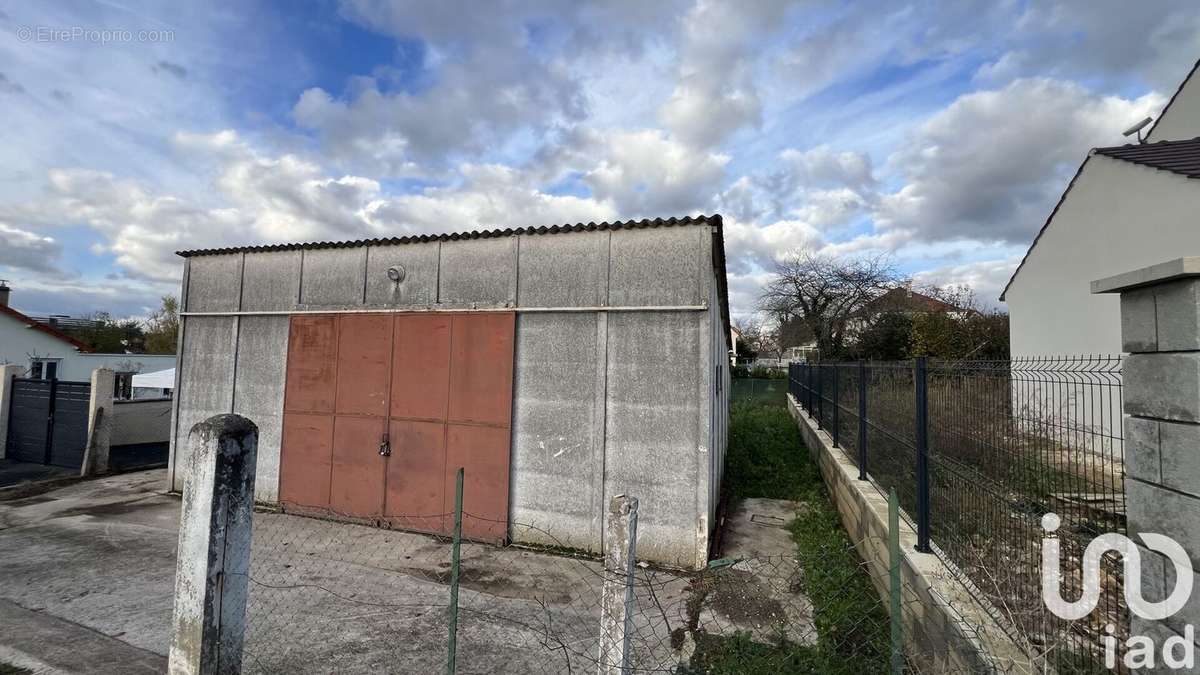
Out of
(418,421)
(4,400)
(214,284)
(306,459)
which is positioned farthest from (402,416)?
(4,400)

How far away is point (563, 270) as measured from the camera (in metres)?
7.01

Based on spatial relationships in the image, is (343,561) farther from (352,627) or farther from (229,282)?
(229,282)

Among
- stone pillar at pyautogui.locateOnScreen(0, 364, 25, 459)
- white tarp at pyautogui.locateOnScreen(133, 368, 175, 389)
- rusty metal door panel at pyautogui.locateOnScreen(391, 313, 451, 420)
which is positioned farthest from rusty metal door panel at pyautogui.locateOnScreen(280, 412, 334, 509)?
stone pillar at pyautogui.locateOnScreen(0, 364, 25, 459)

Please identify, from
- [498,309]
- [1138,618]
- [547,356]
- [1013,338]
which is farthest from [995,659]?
[1013,338]

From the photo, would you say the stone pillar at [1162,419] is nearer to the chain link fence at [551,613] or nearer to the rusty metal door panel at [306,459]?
the chain link fence at [551,613]

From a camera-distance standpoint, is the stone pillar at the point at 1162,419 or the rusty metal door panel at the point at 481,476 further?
the rusty metal door panel at the point at 481,476

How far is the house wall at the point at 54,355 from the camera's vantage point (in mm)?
22375

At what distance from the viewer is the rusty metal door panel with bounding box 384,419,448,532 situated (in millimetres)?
7281

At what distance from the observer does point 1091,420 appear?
8.42ft

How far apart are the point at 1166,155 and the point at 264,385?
15.6 m

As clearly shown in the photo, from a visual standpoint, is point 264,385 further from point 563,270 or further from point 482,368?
point 563,270

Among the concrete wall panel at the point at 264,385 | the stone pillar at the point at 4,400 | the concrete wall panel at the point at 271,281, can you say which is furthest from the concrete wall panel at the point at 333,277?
the stone pillar at the point at 4,400

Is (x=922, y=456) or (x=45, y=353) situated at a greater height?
(x=45, y=353)

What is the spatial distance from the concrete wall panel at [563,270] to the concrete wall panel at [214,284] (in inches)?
211
